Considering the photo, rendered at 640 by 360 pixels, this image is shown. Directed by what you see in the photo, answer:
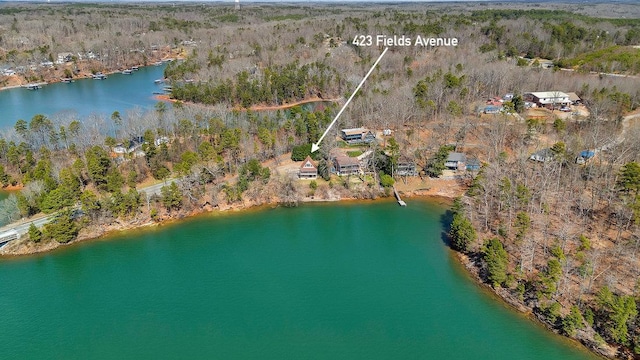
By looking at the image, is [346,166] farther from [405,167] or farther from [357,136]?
[357,136]

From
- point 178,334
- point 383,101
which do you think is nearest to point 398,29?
point 383,101

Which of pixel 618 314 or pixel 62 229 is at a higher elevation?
pixel 62 229

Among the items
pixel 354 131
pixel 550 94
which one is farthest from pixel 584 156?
pixel 354 131

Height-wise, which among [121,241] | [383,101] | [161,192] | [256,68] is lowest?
[121,241]

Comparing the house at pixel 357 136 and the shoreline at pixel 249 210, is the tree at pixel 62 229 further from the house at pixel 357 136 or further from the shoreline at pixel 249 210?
the house at pixel 357 136

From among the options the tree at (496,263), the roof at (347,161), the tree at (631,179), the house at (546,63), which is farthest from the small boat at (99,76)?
the tree at (631,179)

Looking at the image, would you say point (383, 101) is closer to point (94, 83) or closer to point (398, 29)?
point (398, 29)
